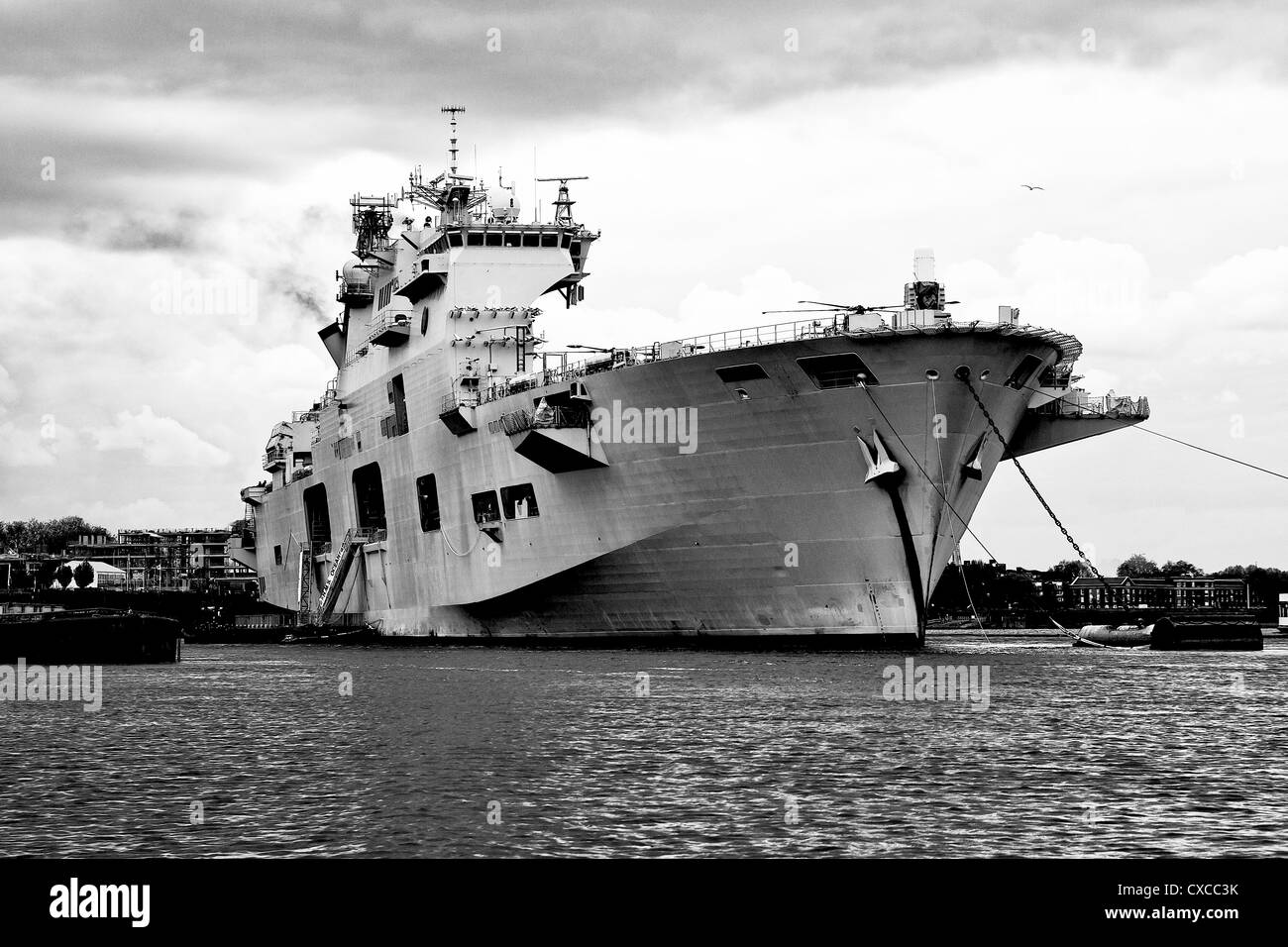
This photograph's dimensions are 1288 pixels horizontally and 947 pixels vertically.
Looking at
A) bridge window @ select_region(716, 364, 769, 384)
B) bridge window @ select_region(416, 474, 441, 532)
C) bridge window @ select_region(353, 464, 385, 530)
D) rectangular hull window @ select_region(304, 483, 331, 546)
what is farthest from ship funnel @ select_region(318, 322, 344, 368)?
bridge window @ select_region(716, 364, 769, 384)

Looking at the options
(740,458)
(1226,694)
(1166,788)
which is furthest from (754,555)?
(1166,788)

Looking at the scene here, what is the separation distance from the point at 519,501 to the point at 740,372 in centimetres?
1128

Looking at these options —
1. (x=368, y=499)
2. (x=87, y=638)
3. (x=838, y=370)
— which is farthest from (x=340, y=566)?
(x=838, y=370)

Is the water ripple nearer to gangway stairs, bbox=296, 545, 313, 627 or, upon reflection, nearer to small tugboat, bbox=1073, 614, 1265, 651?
small tugboat, bbox=1073, 614, 1265, 651

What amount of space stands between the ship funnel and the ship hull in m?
24.1

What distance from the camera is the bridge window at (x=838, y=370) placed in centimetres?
3574

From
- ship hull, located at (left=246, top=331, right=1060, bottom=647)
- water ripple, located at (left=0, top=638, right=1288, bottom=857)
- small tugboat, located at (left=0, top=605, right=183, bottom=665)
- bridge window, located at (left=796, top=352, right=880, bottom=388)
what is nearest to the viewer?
water ripple, located at (left=0, top=638, right=1288, bottom=857)

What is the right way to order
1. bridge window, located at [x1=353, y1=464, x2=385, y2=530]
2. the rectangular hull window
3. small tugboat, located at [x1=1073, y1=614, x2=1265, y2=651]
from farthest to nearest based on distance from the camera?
1. the rectangular hull window
2. bridge window, located at [x1=353, y1=464, x2=385, y2=530]
3. small tugboat, located at [x1=1073, y1=614, x2=1265, y2=651]

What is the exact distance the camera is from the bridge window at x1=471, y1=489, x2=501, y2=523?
4719 centimetres

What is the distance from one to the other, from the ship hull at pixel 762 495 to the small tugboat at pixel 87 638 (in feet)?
45.6

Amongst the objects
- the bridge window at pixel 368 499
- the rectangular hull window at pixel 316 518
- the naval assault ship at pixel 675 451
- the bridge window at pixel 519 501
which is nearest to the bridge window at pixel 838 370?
the naval assault ship at pixel 675 451

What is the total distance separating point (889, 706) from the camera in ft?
90.7

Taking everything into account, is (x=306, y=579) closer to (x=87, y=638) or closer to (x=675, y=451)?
(x=87, y=638)
